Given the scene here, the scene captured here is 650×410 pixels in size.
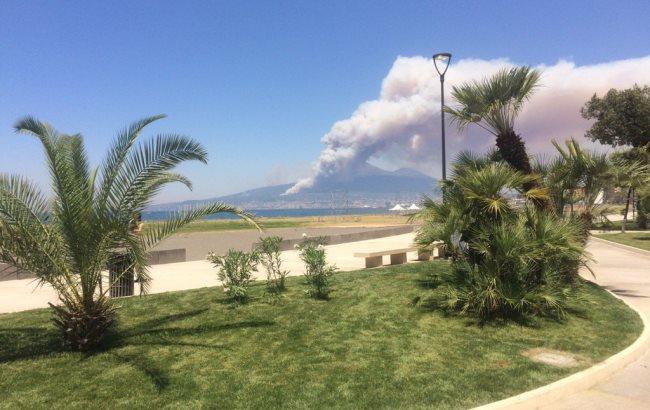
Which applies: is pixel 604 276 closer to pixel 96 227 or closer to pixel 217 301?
pixel 217 301

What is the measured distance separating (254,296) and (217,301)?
769 millimetres

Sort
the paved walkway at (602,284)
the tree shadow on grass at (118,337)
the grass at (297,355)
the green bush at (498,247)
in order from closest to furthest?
the paved walkway at (602,284)
the grass at (297,355)
the tree shadow on grass at (118,337)
the green bush at (498,247)

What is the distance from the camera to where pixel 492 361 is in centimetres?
569

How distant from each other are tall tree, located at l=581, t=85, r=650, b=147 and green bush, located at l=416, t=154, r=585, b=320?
104ft

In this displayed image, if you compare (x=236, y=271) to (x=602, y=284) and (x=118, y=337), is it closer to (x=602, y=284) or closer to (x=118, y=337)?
(x=118, y=337)

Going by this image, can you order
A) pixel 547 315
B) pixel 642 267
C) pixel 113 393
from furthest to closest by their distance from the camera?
1. pixel 642 267
2. pixel 547 315
3. pixel 113 393

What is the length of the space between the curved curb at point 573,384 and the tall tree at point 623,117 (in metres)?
34.3

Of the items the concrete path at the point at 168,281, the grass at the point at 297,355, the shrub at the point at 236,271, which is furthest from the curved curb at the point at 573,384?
the concrete path at the point at 168,281

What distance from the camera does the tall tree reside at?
3334cm

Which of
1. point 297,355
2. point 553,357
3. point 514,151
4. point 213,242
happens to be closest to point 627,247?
point 514,151

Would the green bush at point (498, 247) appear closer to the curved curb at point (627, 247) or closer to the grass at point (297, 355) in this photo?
the grass at point (297, 355)

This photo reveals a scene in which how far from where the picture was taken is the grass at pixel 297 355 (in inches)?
187

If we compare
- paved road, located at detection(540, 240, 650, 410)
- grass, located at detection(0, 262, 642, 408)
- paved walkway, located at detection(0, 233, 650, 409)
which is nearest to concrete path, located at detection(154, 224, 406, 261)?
paved walkway, located at detection(0, 233, 650, 409)

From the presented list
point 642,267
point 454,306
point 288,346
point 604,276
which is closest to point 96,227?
point 288,346
